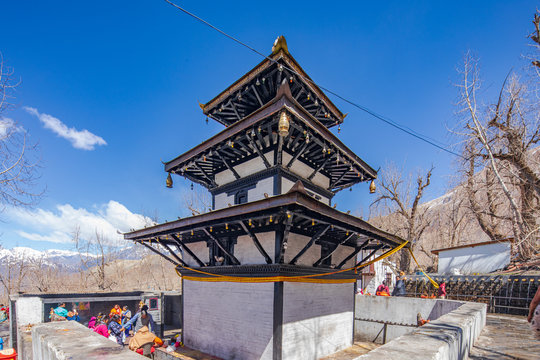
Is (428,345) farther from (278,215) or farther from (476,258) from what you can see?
(476,258)

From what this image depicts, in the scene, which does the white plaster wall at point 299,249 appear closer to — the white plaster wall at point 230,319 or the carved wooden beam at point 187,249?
the white plaster wall at point 230,319

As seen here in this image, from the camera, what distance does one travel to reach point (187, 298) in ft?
38.6

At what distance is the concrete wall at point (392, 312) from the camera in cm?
1254

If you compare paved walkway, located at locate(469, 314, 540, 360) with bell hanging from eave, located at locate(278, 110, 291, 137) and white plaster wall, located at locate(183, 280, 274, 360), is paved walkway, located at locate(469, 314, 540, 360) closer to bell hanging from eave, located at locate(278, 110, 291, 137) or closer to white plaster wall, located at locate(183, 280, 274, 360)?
white plaster wall, located at locate(183, 280, 274, 360)

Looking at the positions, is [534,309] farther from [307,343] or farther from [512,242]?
[512,242]

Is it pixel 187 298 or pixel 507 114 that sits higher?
pixel 507 114

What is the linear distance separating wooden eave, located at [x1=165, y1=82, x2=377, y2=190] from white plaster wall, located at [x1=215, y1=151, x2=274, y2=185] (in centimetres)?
52

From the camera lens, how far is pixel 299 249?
941 cm

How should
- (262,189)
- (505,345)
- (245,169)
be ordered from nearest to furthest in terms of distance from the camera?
1. (505,345)
2. (262,189)
3. (245,169)

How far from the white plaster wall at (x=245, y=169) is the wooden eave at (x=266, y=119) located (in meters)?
0.52

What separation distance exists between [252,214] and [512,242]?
20.9 metres

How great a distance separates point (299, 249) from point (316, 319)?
2682 mm

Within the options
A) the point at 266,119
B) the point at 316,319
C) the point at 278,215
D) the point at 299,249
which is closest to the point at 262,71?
the point at 266,119

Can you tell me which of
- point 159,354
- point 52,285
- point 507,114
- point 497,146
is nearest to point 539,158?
point 497,146
